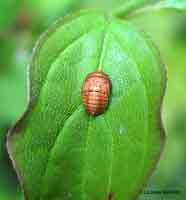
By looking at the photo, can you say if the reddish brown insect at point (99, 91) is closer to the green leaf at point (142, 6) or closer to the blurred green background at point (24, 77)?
the green leaf at point (142, 6)

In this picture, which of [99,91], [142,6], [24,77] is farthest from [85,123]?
[24,77]

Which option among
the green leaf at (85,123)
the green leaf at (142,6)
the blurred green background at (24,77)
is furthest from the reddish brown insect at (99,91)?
the blurred green background at (24,77)

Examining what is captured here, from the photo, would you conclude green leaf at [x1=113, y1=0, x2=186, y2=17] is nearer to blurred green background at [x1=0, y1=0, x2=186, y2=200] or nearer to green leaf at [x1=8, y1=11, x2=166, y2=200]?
green leaf at [x1=8, y1=11, x2=166, y2=200]

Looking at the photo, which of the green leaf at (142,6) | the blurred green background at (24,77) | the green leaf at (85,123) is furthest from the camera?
the blurred green background at (24,77)

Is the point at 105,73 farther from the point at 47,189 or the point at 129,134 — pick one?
the point at 47,189

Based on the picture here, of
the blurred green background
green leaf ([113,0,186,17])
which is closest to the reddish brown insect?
green leaf ([113,0,186,17])

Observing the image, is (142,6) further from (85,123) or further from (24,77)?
(24,77)

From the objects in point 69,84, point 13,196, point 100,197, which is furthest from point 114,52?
point 13,196
